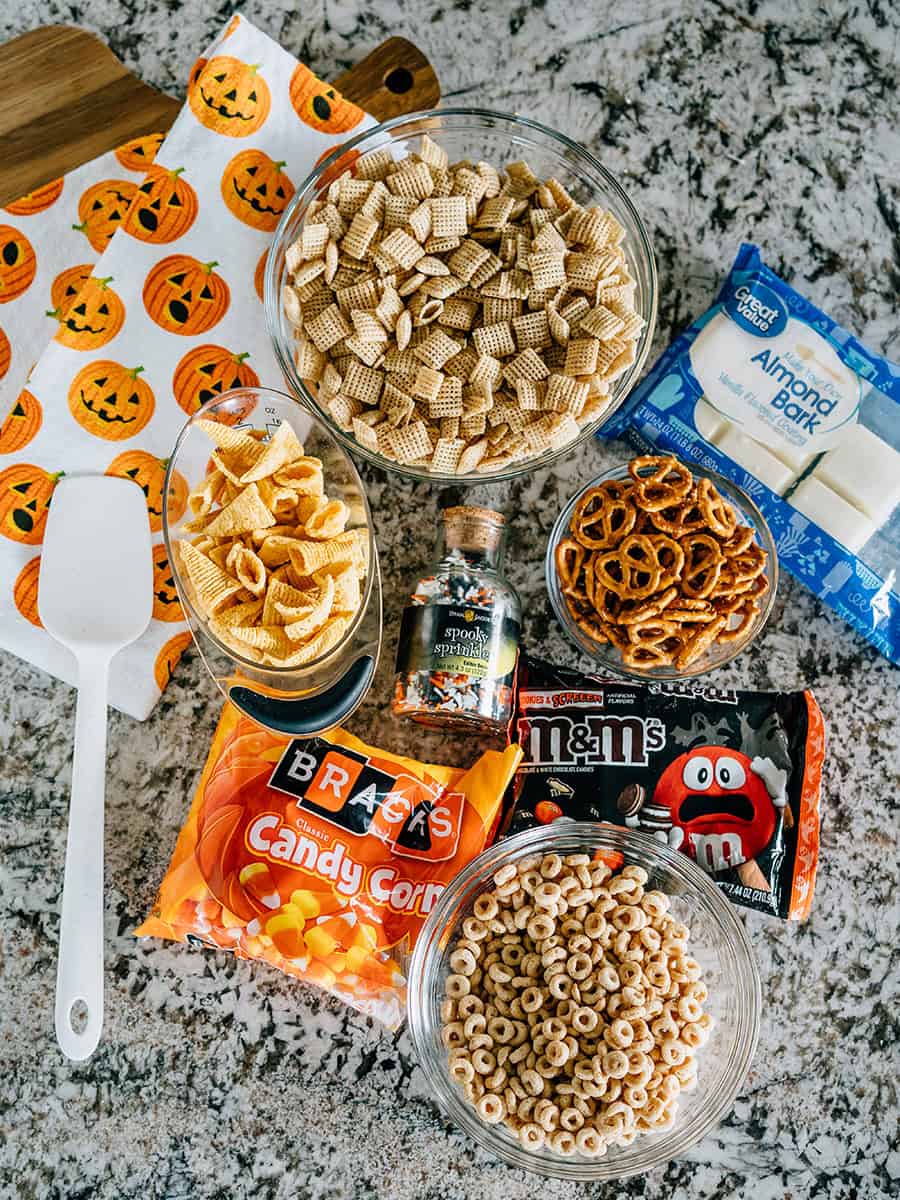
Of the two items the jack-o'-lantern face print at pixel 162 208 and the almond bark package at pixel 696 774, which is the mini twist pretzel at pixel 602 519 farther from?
the jack-o'-lantern face print at pixel 162 208

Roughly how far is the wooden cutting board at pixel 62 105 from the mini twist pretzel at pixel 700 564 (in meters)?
0.93

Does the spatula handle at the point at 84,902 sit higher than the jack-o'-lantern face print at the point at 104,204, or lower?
lower

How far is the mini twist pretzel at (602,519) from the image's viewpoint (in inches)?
47.9

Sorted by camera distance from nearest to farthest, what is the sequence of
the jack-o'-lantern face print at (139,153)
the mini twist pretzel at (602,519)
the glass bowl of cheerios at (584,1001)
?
the glass bowl of cheerios at (584,1001)
the mini twist pretzel at (602,519)
the jack-o'-lantern face print at (139,153)

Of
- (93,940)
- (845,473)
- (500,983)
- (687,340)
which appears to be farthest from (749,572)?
(93,940)

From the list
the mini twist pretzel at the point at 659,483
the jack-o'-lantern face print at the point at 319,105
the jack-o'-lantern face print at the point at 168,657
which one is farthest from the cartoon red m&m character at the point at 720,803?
the jack-o'-lantern face print at the point at 319,105

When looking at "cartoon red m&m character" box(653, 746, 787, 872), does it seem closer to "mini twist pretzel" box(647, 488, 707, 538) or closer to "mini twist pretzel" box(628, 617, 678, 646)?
"mini twist pretzel" box(628, 617, 678, 646)

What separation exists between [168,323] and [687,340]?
720 millimetres

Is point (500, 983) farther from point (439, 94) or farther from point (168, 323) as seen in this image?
→ point (439, 94)

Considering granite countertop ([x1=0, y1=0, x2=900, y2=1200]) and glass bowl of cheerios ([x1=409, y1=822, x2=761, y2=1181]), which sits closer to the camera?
glass bowl of cheerios ([x1=409, y1=822, x2=761, y2=1181])

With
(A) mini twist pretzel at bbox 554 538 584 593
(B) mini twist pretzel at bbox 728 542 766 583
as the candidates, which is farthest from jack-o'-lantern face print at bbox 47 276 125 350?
(B) mini twist pretzel at bbox 728 542 766 583

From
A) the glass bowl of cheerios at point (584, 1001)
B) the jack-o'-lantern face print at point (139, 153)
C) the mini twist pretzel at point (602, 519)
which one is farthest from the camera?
the jack-o'-lantern face print at point (139, 153)

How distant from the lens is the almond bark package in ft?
4.13

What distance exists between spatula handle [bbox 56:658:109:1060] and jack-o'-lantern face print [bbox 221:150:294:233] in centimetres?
69
